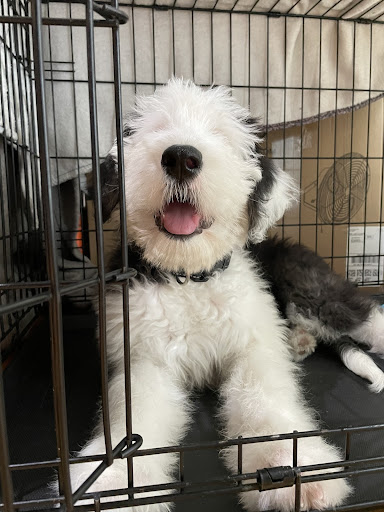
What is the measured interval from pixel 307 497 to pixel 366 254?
1.93 m

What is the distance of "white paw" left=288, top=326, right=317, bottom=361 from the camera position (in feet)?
4.70

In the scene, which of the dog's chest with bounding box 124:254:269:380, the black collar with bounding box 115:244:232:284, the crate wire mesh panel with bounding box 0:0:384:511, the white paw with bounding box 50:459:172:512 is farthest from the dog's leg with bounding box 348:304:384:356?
the white paw with bounding box 50:459:172:512

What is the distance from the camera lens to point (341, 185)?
2.34 m

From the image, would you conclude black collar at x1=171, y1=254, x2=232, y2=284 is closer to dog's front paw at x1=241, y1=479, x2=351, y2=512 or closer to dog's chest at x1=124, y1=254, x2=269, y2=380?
dog's chest at x1=124, y1=254, x2=269, y2=380

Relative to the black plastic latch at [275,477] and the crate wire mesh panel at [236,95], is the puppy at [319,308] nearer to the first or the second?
the crate wire mesh panel at [236,95]

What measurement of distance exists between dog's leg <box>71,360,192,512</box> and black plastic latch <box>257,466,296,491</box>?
0.68ft

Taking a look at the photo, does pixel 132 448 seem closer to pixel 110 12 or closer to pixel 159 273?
pixel 159 273

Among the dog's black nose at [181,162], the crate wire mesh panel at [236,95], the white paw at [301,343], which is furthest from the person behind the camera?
the crate wire mesh panel at [236,95]

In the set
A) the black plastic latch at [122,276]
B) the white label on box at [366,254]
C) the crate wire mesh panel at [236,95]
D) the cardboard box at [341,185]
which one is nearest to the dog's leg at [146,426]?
the black plastic latch at [122,276]

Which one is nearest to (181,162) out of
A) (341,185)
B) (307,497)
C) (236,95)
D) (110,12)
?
(110,12)

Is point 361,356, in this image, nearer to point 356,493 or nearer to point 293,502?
point 356,493

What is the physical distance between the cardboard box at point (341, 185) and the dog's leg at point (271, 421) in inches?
51.7

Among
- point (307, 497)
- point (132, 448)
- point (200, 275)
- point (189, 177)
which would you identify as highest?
point (189, 177)

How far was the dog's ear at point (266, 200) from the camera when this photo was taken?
118 cm
